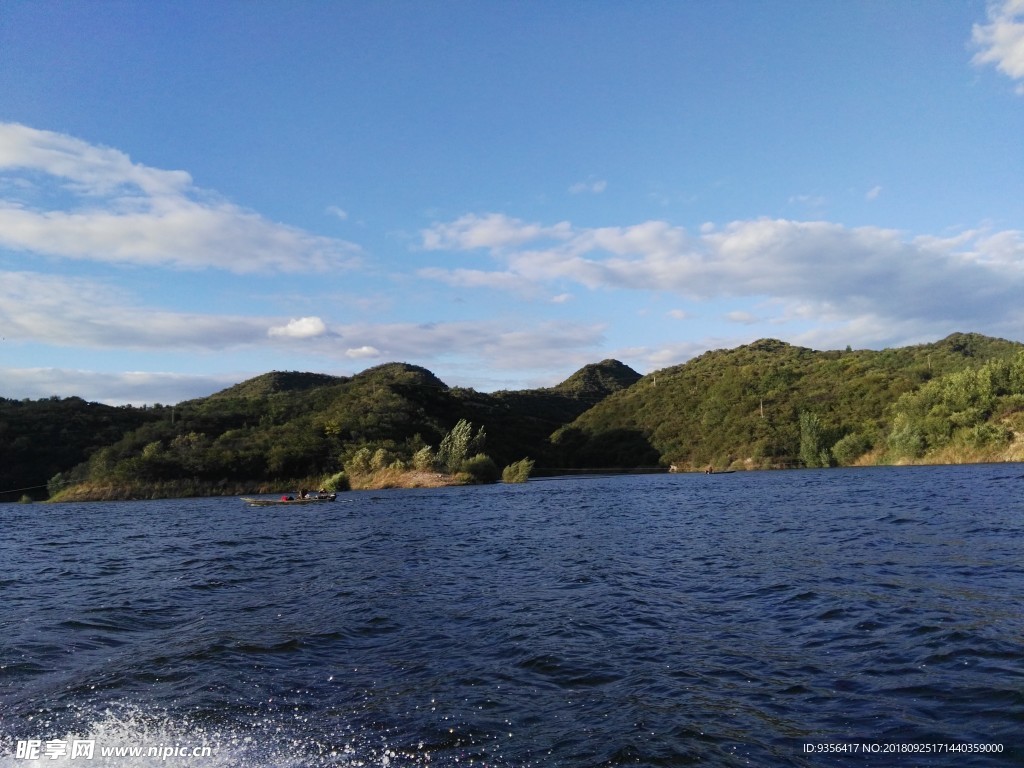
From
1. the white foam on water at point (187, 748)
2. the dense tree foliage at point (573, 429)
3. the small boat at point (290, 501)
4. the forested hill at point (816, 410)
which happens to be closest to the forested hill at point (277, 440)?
the dense tree foliage at point (573, 429)

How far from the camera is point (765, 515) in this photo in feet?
118

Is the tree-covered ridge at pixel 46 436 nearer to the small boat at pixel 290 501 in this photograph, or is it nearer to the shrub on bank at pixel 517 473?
the small boat at pixel 290 501

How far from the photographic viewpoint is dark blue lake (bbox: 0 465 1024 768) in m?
8.73

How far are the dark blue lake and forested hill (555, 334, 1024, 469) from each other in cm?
8725

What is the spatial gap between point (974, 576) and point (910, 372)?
457 feet

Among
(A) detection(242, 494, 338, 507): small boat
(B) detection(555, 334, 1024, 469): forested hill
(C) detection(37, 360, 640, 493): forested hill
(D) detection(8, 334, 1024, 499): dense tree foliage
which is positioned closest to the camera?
(A) detection(242, 494, 338, 507): small boat

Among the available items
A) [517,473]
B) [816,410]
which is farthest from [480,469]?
[816,410]

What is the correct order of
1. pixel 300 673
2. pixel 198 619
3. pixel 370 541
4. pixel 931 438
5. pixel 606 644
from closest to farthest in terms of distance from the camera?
pixel 300 673
pixel 606 644
pixel 198 619
pixel 370 541
pixel 931 438

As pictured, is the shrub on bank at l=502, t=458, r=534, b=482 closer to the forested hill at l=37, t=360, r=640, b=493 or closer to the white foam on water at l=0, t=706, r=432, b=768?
the forested hill at l=37, t=360, r=640, b=493

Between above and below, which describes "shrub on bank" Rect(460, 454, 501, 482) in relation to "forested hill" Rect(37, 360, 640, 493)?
below

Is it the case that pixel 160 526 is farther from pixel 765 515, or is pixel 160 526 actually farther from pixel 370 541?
pixel 765 515

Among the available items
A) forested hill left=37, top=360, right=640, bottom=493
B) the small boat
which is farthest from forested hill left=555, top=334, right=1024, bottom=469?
the small boat

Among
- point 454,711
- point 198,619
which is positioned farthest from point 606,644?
point 198,619

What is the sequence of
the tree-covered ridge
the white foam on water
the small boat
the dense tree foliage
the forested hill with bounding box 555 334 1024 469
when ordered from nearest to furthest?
the white foam on water → the small boat → the dense tree foliage → the forested hill with bounding box 555 334 1024 469 → the tree-covered ridge
